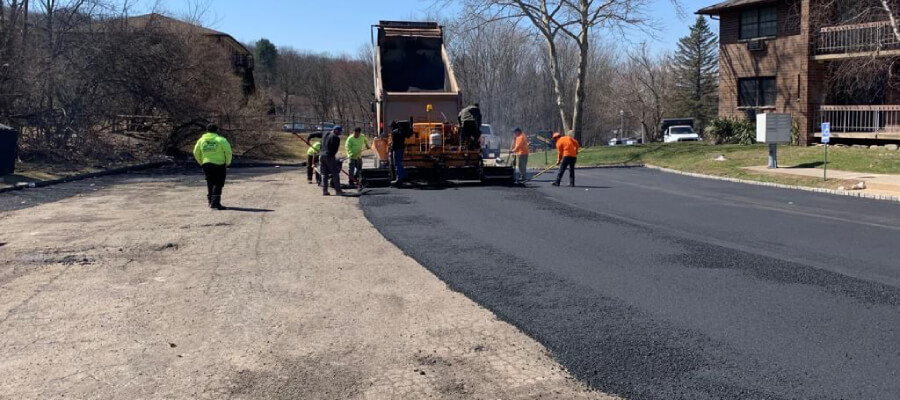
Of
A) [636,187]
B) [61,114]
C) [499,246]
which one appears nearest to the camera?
[499,246]

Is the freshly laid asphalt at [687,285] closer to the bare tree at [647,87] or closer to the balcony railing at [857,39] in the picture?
the balcony railing at [857,39]

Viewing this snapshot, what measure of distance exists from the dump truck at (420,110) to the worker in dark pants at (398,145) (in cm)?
8

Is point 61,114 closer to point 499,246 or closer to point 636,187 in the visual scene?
point 636,187

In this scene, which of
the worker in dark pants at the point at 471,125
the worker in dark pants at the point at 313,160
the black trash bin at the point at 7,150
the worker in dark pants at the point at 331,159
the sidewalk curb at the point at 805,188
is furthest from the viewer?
the worker in dark pants at the point at 313,160

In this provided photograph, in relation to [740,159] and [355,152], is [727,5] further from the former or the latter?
[355,152]

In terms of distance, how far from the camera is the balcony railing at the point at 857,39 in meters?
25.9

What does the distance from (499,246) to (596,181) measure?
1252 cm

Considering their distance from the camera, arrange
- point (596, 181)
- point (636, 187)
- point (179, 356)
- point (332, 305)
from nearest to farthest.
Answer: point (179, 356)
point (332, 305)
point (636, 187)
point (596, 181)

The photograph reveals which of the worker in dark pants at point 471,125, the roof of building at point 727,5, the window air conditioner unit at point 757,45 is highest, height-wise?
the roof of building at point 727,5

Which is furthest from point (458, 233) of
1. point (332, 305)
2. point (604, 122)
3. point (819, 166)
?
point (604, 122)

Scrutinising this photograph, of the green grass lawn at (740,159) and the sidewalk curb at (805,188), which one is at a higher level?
the green grass lawn at (740,159)

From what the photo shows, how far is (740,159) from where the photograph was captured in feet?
86.4

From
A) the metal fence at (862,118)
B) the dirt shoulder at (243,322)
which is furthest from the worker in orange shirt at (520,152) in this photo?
the metal fence at (862,118)

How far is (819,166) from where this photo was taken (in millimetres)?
23375
